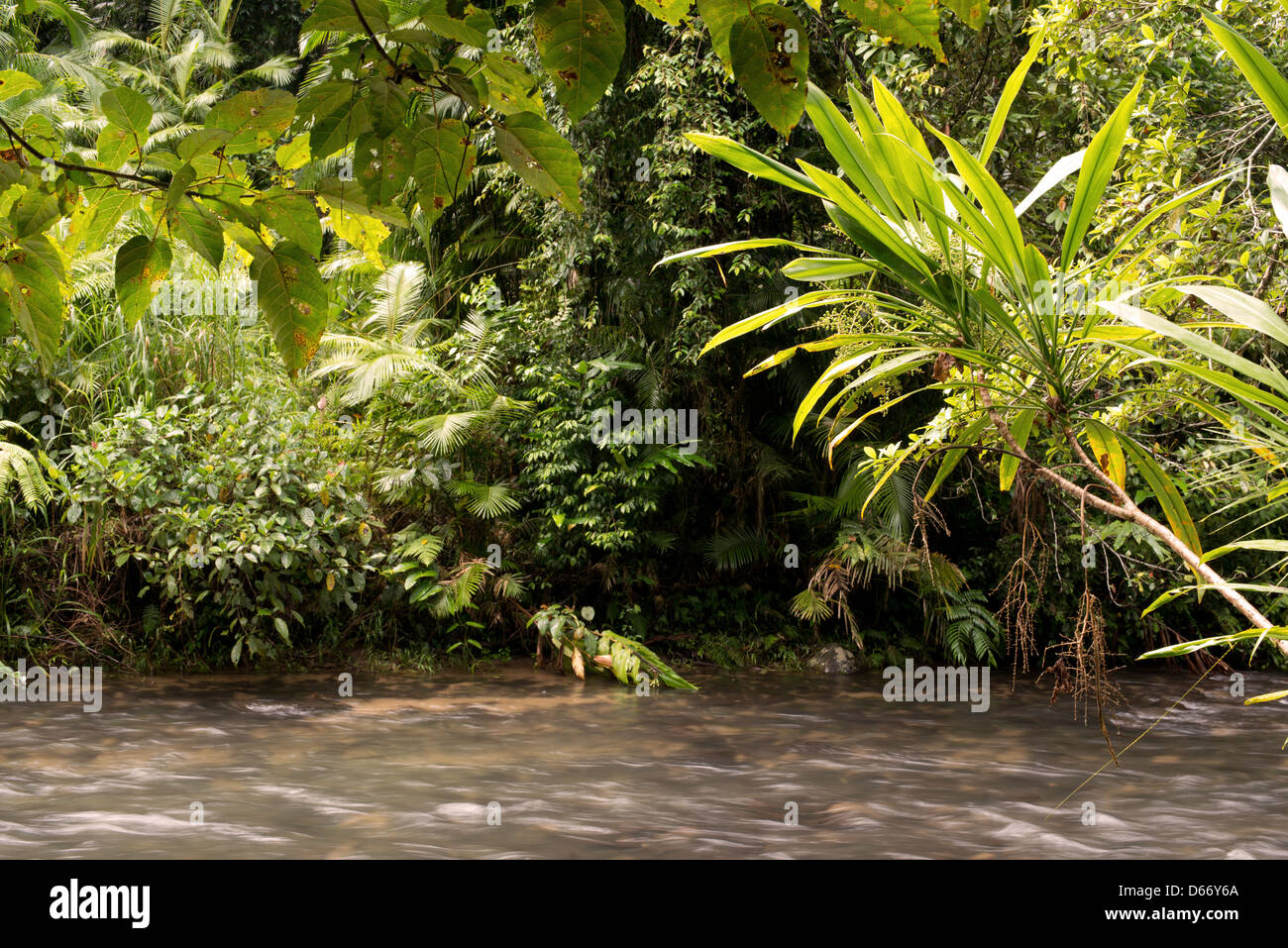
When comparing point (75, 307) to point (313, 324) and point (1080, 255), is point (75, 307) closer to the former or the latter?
point (1080, 255)

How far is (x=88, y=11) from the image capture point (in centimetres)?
1858

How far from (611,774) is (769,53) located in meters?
5.22

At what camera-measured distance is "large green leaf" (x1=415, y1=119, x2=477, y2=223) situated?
1.09 m

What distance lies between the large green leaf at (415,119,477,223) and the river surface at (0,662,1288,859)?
3886 millimetres

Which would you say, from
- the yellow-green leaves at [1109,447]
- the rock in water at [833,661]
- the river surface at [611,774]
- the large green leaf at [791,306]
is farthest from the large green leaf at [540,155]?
the rock in water at [833,661]

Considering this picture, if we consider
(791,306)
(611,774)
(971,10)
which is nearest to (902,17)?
(971,10)

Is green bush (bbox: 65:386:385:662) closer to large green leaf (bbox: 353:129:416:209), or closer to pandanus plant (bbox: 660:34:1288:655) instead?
pandanus plant (bbox: 660:34:1288:655)

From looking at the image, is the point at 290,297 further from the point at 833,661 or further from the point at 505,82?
the point at 833,661

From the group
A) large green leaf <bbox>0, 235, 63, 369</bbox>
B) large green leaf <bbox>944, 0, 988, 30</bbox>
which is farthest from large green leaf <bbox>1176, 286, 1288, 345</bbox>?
large green leaf <bbox>0, 235, 63, 369</bbox>

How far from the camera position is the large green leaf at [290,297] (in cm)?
106

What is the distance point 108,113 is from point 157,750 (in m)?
5.63

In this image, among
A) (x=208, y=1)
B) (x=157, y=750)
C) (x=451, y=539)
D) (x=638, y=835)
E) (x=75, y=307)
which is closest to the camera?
(x=638, y=835)
